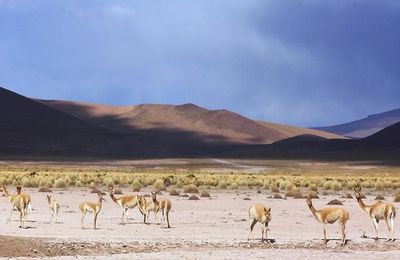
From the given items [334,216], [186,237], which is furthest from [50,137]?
[334,216]

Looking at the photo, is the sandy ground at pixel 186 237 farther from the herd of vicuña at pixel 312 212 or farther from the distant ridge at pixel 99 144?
the distant ridge at pixel 99 144

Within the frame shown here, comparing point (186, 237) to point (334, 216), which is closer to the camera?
point (334, 216)

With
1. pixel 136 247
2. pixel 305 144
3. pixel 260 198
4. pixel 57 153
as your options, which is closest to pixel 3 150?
pixel 57 153

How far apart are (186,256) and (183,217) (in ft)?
32.7

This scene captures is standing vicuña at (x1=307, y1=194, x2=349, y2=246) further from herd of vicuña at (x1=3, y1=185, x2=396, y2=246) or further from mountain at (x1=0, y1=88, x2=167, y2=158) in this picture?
mountain at (x1=0, y1=88, x2=167, y2=158)

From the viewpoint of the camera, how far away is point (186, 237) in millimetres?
18953

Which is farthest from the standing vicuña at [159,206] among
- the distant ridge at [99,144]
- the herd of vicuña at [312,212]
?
the distant ridge at [99,144]

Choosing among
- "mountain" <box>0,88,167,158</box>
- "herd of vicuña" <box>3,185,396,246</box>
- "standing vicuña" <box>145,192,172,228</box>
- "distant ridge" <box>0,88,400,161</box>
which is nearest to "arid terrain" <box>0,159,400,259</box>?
"herd of vicuña" <box>3,185,396,246</box>

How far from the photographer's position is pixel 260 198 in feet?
121

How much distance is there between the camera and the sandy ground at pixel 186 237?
15.7 m

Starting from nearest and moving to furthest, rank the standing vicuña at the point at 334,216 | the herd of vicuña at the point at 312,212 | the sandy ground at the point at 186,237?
1. the sandy ground at the point at 186,237
2. the standing vicuña at the point at 334,216
3. the herd of vicuña at the point at 312,212

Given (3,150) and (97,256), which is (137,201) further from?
(3,150)

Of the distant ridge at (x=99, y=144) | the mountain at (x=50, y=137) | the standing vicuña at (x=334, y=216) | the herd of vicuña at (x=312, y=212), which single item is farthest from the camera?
the mountain at (x=50, y=137)

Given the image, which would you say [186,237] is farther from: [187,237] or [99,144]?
[99,144]
